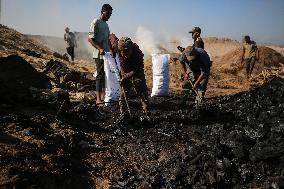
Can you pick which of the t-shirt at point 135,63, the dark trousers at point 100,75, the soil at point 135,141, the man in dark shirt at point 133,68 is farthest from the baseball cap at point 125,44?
the dark trousers at point 100,75

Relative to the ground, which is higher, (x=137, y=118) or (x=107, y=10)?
(x=107, y=10)

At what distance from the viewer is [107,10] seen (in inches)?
305

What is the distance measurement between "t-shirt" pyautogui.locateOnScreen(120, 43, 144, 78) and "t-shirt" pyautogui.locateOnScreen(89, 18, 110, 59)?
1.12 m

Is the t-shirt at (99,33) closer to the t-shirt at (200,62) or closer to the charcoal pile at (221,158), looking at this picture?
the t-shirt at (200,62)

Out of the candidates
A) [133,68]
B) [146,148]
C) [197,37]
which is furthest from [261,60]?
[146,148]

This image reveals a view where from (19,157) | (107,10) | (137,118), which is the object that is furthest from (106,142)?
(107,10)

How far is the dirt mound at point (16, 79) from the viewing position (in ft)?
22.9

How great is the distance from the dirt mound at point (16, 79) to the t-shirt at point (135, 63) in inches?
75.0

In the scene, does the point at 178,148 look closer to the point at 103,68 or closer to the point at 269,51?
the point at 103,68

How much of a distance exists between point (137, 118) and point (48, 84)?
2.66m

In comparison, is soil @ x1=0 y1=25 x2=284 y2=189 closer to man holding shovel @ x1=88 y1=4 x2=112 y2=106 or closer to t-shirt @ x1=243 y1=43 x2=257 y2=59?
man holding shovel @ x1=88 y1=4 x2=112 y2=106

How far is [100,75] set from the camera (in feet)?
26.5

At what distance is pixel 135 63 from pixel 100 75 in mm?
1429

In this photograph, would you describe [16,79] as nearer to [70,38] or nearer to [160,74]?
[160,74]
